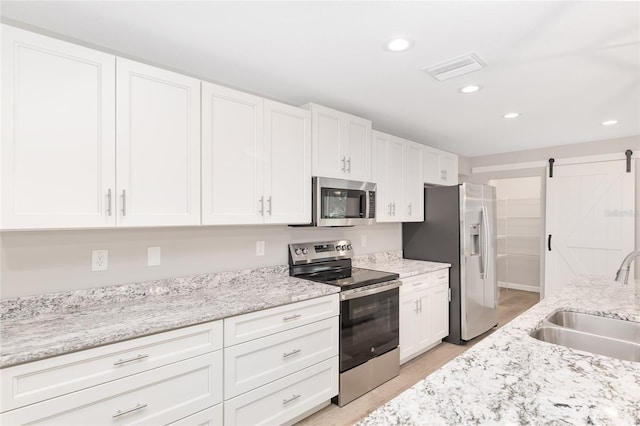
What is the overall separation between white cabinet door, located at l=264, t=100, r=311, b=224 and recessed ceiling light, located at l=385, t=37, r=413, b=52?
0.87 m

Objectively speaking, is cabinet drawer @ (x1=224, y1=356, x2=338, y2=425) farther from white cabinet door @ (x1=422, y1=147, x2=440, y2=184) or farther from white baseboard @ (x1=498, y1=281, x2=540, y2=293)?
white baseboard @ (x1=498, y1=281, x2=540, y2=293)

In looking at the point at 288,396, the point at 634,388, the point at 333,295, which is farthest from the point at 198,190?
the point at 634,388

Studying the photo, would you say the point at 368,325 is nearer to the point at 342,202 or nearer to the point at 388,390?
the point at 388,390

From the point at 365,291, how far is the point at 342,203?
0.77m

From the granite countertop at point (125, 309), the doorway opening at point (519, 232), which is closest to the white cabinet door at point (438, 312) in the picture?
the granite countertop at point (125, 309)

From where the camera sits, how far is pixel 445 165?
169 inches

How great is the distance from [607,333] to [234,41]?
2.52 m

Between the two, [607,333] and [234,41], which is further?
[234,41]

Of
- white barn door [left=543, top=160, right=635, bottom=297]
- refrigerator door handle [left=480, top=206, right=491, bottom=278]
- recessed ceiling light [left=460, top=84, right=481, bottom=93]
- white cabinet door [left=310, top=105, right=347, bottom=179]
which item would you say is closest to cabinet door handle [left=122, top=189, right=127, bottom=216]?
white cabinet door [left=310, top=105, right=347, bottom=179]

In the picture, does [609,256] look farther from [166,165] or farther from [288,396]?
[166,165]

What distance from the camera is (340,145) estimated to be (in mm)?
2885

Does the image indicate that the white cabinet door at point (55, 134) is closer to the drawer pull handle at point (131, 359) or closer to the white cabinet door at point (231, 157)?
the white cabinet door at point (231, 157)

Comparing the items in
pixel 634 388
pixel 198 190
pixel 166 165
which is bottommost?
pixel 634 388

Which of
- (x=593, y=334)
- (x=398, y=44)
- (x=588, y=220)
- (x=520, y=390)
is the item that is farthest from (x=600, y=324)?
(x=588, y=220)
